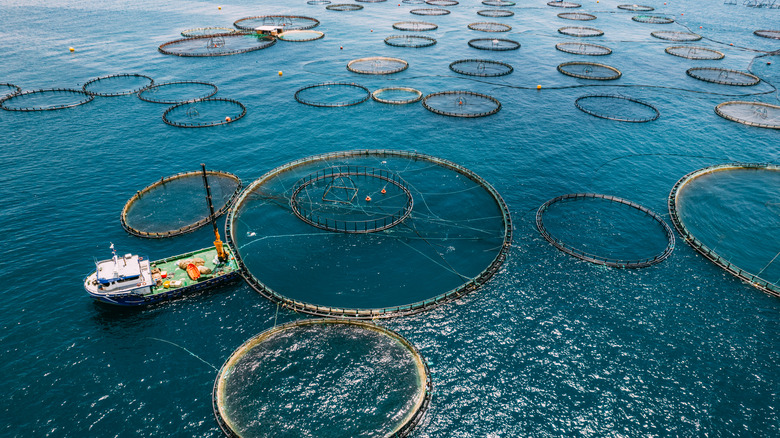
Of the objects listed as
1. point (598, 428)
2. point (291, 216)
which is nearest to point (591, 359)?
point (598, 428)

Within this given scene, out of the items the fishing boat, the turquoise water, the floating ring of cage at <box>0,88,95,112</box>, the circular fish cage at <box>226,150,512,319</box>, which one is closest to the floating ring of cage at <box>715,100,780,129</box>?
the turquoise water

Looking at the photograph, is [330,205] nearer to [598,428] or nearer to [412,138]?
[412,138]

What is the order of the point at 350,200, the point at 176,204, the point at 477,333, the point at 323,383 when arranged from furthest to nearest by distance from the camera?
the point at 350,200
the point at 176,204
the point at 477,333
the point at 323,383

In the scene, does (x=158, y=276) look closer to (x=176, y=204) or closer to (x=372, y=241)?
(x=176, y=204)

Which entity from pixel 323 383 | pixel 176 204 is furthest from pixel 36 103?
pixel 323 383

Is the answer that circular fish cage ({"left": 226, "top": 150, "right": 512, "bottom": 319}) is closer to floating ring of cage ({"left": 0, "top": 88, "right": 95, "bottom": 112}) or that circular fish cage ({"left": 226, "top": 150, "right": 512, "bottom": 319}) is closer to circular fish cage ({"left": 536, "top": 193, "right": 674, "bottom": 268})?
circular fish cage ({"left": 536, "top": 193, "right": 674, "bottom": 268})
